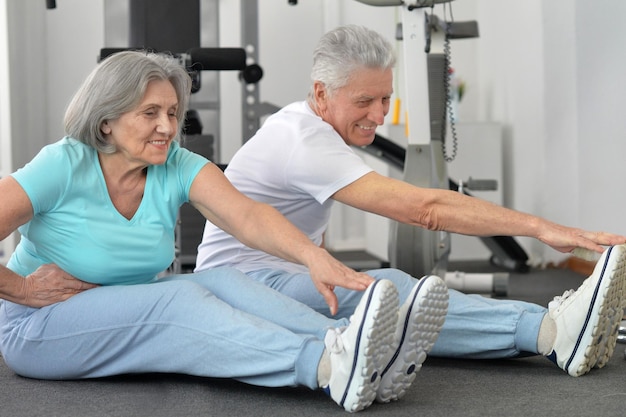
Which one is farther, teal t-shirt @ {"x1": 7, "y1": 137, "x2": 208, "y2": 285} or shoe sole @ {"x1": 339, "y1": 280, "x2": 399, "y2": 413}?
teal t-shirt @ {"x1": 7, "y1": 137, "x2": 208, "y2": 285}

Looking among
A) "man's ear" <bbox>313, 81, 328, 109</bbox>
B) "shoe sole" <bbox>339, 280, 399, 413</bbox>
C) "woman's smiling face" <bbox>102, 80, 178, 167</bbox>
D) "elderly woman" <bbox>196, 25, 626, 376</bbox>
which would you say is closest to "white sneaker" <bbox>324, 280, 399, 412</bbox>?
"shoe sole" <bbox>339, 280, 399, 413</bbox>

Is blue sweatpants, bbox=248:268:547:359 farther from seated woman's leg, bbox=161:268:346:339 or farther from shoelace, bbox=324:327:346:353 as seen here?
shoelace, bbox=324:327:346:353

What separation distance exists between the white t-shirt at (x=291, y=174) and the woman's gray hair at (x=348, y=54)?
0.32 ft

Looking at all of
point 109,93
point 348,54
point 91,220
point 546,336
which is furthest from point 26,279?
point 546,336

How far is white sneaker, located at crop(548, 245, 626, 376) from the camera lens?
172 cm

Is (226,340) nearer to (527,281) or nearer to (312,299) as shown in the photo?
(312,299)

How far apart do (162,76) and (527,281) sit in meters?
2.38

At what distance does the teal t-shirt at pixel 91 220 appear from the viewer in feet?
5.92

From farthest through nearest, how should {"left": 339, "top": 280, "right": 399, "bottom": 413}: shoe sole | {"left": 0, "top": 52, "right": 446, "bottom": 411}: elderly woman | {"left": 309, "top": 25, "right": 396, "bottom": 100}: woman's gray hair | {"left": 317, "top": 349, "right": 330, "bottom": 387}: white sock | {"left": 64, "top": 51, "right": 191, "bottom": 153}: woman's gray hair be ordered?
{"left": 309, "top": 25, "right": 396, "bottom": 100}: woman's gray hair < {"left": 64, "top": 51, "right": 191, "bottom": 153}: woman's gray hair < {"left": 0, "top": 52, "right": 446, "bottom": 411}: elderly woman < {"left": 317, "top": 349, "right": 330, "bottom": 387}: white sock < {"left": 339, "top": 280, "right": 399, "bottom": 413}: shoe sole

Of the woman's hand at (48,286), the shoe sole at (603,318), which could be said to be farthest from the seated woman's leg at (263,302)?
the shoe sole at (603,318)

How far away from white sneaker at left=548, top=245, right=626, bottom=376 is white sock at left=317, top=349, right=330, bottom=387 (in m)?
0.51

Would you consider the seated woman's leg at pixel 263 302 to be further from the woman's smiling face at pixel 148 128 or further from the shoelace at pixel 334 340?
the woman's smiling face at pixel 148 128

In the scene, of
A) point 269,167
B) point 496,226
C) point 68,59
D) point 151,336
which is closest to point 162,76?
point 269,167

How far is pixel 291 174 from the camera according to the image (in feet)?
6.66
